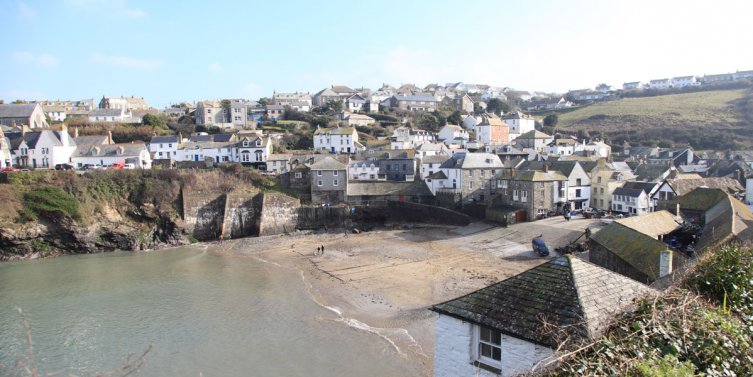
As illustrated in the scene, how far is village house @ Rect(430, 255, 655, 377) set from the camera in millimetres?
5715

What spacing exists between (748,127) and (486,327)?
86878mm

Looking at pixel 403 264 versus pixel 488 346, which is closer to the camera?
pixel 488 346

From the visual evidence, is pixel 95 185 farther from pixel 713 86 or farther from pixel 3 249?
pixel 713 86

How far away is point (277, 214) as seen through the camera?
40062 millimetres

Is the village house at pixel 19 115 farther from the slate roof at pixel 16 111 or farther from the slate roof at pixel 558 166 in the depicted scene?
the slate roof at pixel 558 166

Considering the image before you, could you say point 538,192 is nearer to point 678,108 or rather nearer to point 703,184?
point 703,184

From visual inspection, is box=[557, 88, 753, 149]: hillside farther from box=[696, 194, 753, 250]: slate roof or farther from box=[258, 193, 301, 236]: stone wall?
box=[696, 194, 753, 250]: slate roof

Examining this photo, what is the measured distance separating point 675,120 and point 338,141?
59.9 metres

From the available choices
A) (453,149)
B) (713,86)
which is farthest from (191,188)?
(713,86)

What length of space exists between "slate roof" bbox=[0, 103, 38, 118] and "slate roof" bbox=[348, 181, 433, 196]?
1752 inches

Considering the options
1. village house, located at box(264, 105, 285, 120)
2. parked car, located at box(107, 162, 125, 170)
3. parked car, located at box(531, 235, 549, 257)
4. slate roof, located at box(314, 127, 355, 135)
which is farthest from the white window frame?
village house, located at box(264, 105, 285, 120)

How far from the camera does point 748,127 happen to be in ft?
237

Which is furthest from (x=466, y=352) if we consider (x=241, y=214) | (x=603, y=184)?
(x=603, y=184)

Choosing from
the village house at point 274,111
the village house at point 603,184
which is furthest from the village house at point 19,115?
the village house at point 603,184
